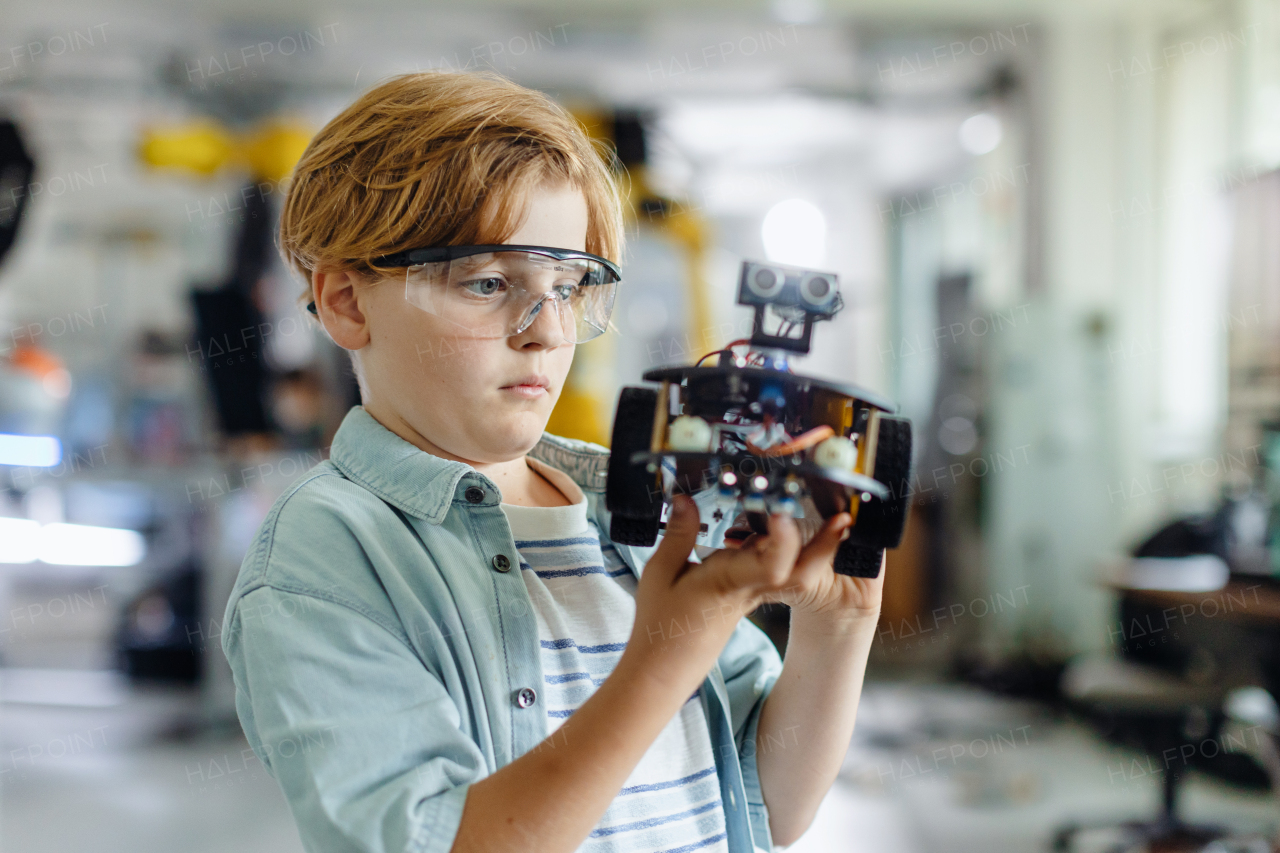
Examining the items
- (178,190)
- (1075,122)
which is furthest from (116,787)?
(1075,122)

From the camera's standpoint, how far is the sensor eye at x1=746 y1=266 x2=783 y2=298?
602 millimetres

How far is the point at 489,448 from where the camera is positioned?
0.67 metres

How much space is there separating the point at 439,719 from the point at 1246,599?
92.6 inches

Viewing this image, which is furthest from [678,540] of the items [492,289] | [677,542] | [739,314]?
[739,314]

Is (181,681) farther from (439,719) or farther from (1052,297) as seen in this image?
(1052,297)

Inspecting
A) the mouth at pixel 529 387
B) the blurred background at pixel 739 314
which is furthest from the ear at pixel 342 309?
the blurred background at pixel 739 314

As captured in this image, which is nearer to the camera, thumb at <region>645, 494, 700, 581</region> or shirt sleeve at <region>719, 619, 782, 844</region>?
thumb at <region>645, 494, 700, 581</region>

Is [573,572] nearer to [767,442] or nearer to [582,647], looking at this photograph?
[582,647]

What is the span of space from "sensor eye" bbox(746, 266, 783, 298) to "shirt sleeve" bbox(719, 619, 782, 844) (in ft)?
1.11

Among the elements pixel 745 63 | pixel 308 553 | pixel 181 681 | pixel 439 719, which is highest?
pixel 745 63

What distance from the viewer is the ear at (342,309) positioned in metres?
0.69

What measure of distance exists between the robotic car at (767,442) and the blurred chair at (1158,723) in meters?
2.12

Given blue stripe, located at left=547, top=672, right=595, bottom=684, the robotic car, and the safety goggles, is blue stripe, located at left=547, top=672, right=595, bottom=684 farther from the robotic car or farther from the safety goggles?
the safety goggles

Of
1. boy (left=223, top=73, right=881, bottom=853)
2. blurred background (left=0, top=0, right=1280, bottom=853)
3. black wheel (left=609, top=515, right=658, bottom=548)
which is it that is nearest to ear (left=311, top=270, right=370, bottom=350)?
boy (left=223, top=73, right=881, bottom=853)
